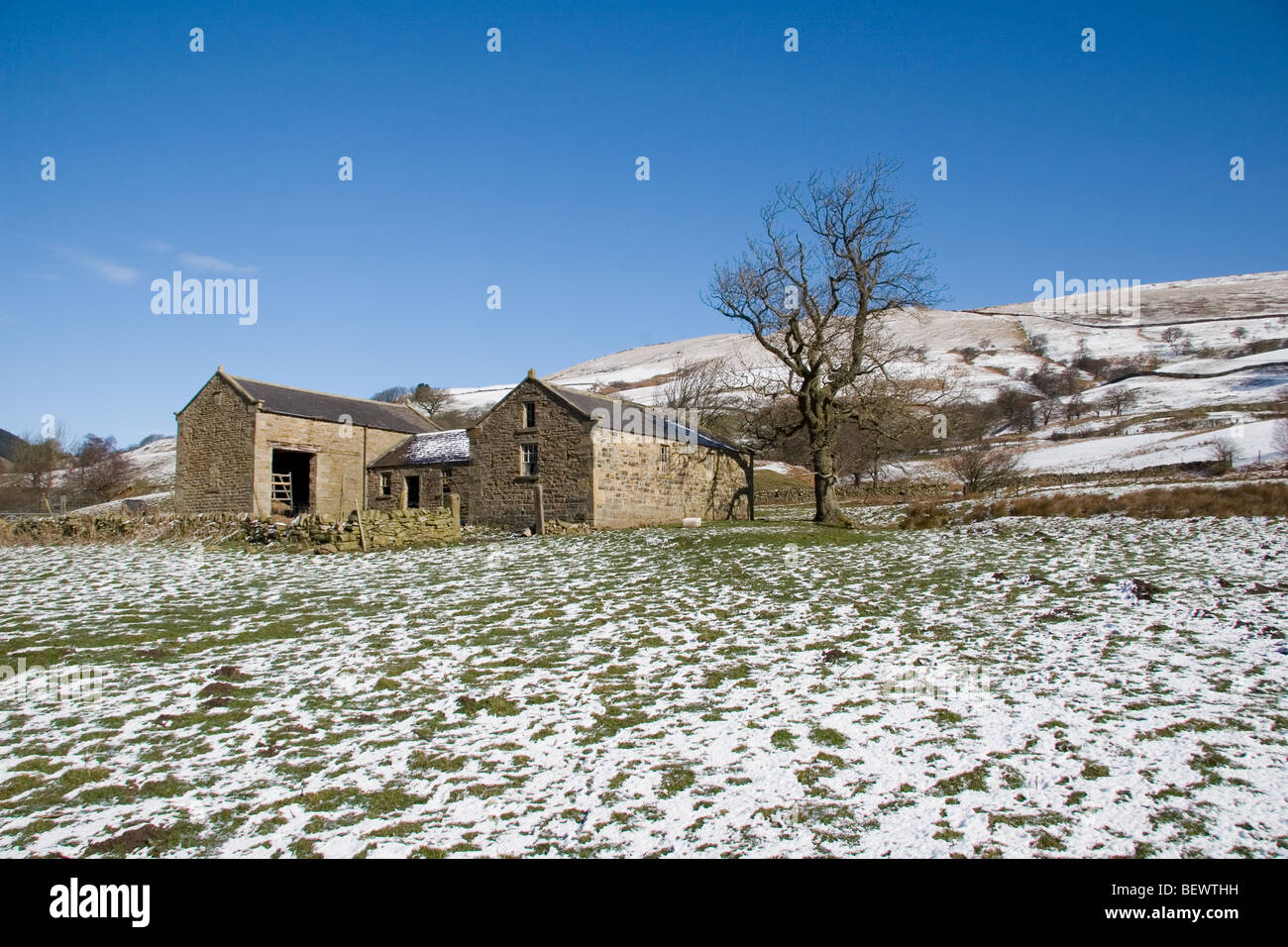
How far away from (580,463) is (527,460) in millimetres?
3024

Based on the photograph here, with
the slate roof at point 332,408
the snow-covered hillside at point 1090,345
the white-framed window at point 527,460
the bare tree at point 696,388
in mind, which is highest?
the snow-covered hillside at point 1090,345

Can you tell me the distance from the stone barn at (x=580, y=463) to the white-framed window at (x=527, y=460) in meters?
0.04

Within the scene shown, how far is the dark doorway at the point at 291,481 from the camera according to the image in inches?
1375

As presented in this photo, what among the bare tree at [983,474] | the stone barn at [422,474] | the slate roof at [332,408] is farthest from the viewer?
the slate roof at [332,408]

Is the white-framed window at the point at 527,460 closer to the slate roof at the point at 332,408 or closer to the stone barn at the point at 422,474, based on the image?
the stone barn at the point at 422,474

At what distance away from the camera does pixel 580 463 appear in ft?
89.5

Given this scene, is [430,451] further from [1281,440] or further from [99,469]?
[99,469]

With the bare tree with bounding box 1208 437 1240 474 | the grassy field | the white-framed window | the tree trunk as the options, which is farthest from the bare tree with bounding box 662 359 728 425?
the grassy field

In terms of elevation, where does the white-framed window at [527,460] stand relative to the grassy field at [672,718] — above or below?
above

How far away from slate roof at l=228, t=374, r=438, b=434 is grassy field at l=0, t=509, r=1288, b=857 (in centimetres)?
2276

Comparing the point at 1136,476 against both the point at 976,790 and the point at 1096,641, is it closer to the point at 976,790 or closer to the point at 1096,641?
the point at 1096,641

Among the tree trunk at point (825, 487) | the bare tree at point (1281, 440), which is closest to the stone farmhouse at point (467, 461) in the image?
the tree trunk at point (825, 487)

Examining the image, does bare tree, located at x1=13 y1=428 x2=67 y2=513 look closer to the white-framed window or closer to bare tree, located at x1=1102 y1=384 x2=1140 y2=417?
the white-framed window

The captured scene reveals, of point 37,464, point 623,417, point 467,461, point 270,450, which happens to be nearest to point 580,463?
point 623,417
